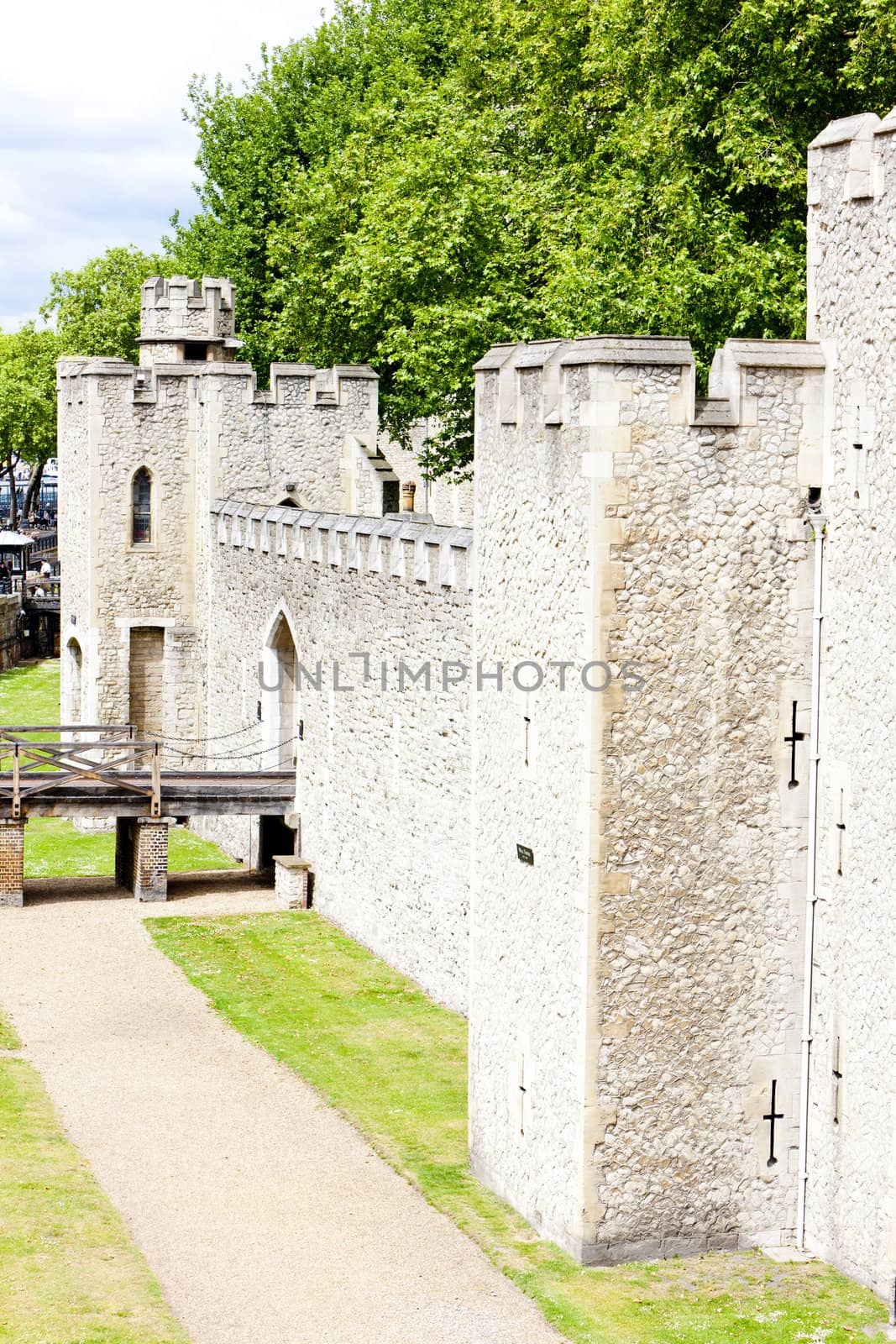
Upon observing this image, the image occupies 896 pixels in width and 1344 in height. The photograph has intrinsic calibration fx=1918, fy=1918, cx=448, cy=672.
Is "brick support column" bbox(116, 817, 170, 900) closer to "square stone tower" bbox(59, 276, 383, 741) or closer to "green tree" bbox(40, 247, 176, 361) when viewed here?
"square stone tower" bbox(59, 276, 383, 741)

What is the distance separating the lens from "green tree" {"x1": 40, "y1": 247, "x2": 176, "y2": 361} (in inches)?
2019

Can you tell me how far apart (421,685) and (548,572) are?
6.66 meters

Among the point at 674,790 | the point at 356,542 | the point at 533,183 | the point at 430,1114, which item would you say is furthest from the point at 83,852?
the point at 674,790

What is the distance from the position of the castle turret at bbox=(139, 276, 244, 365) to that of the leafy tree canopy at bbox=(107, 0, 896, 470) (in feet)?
6.76

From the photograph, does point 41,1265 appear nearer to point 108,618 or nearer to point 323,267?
point 108,618

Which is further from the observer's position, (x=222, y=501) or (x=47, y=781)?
(x=222, y=501)

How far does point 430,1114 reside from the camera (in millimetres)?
15805

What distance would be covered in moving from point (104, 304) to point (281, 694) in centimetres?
3038

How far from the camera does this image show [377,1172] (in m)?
14.5

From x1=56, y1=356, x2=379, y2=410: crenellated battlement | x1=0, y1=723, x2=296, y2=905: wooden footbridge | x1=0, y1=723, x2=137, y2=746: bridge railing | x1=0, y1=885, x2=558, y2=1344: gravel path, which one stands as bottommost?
x1=0, y1=885, x2=558, y2=1344: gravel path

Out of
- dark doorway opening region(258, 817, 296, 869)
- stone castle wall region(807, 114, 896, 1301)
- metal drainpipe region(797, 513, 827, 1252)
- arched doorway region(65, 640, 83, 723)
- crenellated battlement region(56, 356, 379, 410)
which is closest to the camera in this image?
stone castle wall region(807, 114, 896, 1301)

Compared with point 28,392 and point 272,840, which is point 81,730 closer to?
point 272,840

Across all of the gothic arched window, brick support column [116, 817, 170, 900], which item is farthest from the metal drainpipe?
the gothic arched window

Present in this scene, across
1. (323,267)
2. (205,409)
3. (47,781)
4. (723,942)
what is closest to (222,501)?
(205,409)
